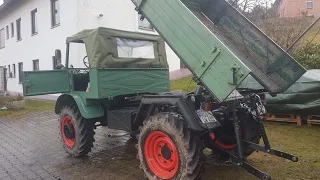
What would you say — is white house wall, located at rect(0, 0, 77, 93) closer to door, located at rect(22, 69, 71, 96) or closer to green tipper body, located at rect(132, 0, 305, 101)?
door, located at rect(22, 69, 71, 96)

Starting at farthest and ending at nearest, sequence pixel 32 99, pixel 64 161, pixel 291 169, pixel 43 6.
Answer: pixel 32 99, pixel 43 6, pixel 64 161, pixel 291 169

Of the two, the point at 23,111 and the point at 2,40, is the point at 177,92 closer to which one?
the point at 23,111

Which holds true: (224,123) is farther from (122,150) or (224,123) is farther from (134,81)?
(122,150)

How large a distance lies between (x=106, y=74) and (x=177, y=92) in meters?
1.42

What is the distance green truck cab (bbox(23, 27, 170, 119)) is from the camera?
5305 millimetres

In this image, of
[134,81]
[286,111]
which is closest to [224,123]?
[134,81]

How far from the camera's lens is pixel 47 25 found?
16312 millimetres

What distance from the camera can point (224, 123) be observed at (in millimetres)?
4273

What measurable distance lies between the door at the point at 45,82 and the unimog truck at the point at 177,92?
19 millimetres

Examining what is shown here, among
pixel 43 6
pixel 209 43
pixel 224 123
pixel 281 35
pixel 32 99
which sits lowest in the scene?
pixel 32 99

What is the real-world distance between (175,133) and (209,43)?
4.03ft

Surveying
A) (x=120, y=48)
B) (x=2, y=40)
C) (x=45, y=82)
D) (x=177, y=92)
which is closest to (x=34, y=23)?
(x=2, y=40)

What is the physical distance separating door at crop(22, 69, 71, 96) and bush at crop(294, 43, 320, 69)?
27.0 feet

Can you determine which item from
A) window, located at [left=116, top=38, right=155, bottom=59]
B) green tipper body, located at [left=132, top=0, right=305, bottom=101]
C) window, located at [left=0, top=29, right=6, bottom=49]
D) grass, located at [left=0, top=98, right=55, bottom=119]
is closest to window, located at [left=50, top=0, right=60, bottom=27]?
grass, located at [left=0, top=98, right=55, bottom=119]
